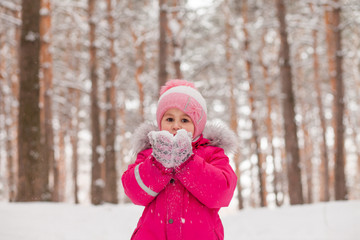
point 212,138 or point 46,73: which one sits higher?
point 46,73

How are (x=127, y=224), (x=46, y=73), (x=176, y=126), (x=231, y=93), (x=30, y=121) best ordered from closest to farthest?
(x=176, y=126), (x=30, y=121), (x=127, y=224), (x=46, y=73), (x=231, y=93)

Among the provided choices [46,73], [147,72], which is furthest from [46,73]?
[147,72]

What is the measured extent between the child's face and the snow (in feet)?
8.76

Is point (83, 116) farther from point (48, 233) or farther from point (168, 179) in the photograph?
point (168, 179)

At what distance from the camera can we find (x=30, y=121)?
611 centimetres

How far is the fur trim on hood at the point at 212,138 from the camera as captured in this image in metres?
2.16

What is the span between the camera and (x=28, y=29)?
20.7 ft

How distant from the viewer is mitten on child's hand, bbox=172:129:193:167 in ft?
5.73

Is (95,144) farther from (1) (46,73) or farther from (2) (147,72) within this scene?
(2) (147,72)

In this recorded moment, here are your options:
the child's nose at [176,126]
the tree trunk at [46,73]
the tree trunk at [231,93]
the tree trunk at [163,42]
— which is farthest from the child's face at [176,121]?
the tree trunk at [231,93]

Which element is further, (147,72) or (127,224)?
(147,72)

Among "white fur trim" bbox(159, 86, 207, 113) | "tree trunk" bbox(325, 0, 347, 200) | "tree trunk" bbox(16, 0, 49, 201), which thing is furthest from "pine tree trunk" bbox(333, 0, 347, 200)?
"white fur trim" bbox(159, 86, 207, 113)

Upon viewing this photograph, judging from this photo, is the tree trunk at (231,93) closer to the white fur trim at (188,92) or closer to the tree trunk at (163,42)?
the tree trunk at (163,42)

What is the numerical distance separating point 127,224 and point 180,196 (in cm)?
474
